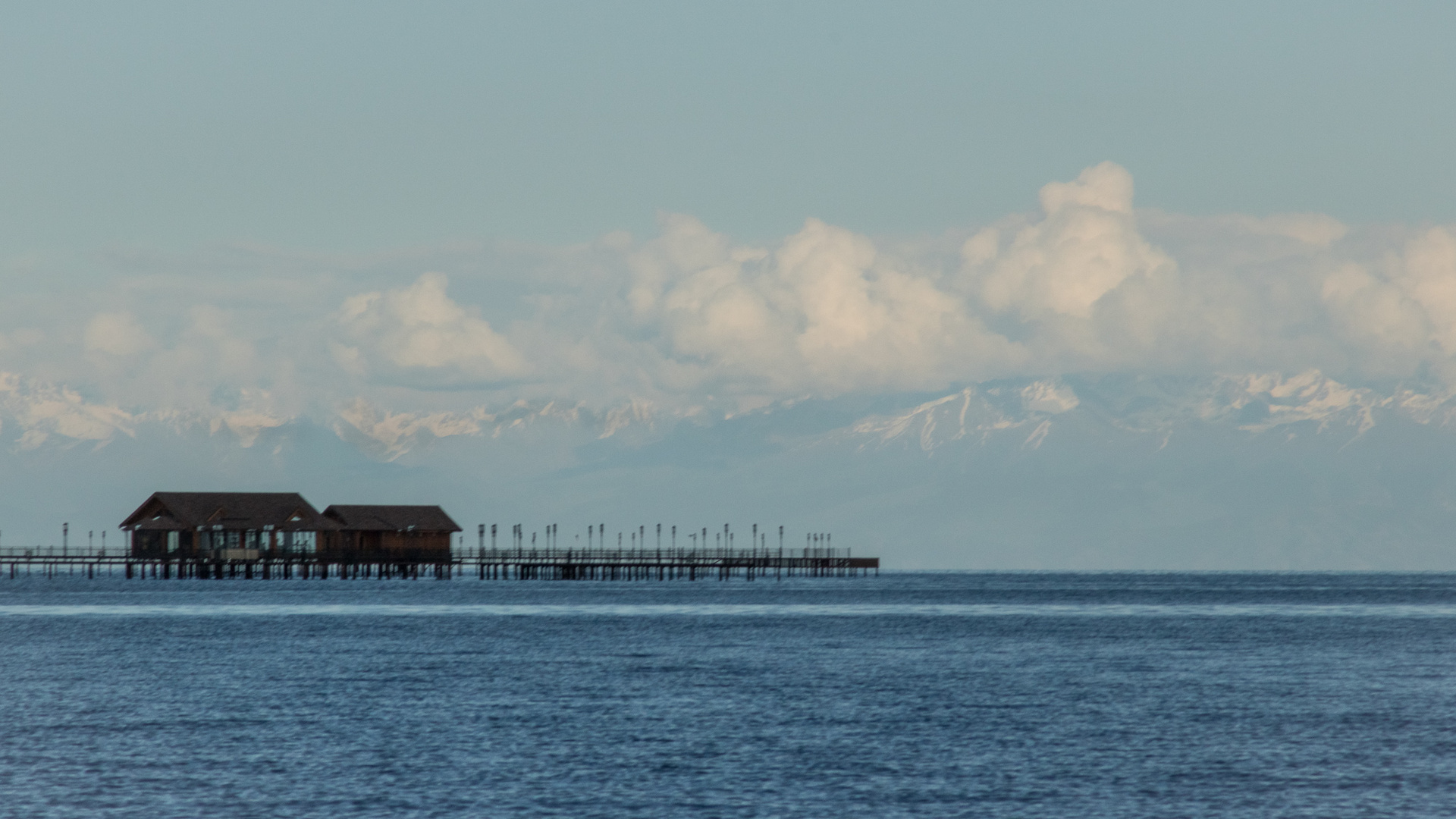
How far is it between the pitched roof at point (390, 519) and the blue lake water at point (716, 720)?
69275 millimetres

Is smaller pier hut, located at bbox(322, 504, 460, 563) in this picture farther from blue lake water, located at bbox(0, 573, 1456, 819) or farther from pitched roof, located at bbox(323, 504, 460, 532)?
blue lake water, located at bbox(0, 573, 1456, 819)

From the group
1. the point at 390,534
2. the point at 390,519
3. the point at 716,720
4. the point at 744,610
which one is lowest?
the point at 744,610

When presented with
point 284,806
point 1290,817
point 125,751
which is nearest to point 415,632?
point 125,751

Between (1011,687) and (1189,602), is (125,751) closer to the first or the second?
(1011,687)

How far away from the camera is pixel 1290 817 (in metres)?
32.3

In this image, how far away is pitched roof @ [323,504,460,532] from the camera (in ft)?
540

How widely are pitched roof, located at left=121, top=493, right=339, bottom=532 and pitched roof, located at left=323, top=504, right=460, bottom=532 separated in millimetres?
1810

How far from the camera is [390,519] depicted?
168125 millimetres

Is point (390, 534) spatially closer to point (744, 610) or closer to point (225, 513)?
point (225, 513)

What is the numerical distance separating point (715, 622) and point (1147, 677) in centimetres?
4084

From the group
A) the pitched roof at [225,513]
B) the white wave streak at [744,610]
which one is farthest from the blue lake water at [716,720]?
the pitched roof at [225,513]

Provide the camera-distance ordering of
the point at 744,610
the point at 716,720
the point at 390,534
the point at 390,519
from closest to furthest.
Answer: the point at 716,720 < the point at 744,610 < the point at 390,534 < the point at 390,519

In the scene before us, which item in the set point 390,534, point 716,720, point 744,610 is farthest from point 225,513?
point 716,720

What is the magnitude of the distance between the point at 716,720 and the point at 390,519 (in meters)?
126
